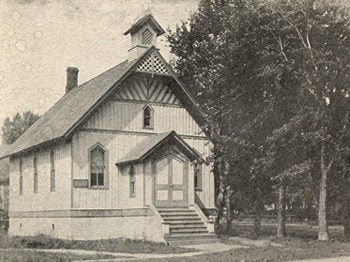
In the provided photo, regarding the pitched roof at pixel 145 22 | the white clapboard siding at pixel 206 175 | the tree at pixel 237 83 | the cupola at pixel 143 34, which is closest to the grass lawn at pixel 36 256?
the tree at pixel 237 83

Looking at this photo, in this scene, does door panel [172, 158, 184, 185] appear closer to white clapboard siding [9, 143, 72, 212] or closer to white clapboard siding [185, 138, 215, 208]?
white clapboard siding [185, 138, 215, 208]

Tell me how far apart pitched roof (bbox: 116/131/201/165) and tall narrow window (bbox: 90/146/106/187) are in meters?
0.74

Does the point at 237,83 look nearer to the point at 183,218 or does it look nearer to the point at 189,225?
the point at 183,218

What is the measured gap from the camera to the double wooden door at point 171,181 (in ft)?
74.1

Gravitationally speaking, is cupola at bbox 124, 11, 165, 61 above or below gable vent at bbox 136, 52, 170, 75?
above

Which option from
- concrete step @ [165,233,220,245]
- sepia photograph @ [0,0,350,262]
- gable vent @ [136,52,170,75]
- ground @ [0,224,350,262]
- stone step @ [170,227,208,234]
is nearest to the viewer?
ground @ [0,224,350,262]

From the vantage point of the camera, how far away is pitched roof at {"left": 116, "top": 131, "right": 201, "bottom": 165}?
22.2 m

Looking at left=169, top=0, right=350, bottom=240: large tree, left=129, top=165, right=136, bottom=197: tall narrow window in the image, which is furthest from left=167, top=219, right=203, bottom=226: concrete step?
left=169, top=0, right=350, bottom=240: large tree

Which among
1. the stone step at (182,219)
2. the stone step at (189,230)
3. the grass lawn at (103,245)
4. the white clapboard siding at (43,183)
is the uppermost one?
the white clapboard siding at (43,183)

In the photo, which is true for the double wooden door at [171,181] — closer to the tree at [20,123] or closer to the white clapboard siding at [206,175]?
the white clapboard siding at [206,175]

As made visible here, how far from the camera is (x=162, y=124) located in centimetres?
2509

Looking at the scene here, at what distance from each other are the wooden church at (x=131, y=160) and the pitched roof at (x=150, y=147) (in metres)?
0.04

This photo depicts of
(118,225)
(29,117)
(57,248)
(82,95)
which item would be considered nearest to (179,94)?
(82,95)

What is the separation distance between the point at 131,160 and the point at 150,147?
1.00m
